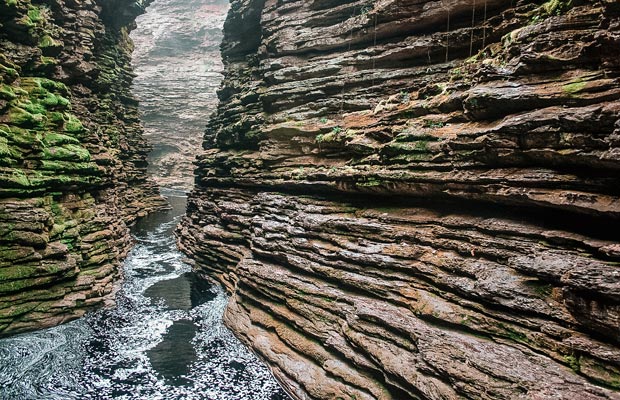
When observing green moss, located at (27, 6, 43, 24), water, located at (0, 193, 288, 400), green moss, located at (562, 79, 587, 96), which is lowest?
water, located at (0, 193, 288, 400)

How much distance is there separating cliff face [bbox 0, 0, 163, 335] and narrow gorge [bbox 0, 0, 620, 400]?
0.11 metres

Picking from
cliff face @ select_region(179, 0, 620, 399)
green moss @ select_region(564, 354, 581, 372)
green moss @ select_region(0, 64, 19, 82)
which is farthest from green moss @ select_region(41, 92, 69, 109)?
green moss @ select_region(564, 354, 581, 372)

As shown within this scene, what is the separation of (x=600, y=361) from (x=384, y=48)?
15.2m

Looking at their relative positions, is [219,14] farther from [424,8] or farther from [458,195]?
[458,195]

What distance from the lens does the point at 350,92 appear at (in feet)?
60.4

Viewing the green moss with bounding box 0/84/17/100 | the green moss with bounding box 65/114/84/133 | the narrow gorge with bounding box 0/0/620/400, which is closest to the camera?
the narrow gorge with bounding box 0/0/620/400

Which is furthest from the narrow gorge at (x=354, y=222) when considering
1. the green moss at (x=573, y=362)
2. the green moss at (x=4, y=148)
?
the green moss at (x=4, y=148)

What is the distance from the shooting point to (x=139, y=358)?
14664mm

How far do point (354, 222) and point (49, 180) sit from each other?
1517 centimetres

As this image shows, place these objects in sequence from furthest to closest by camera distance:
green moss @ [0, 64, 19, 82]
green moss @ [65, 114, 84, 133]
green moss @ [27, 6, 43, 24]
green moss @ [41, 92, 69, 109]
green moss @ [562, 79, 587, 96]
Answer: green moss @ [65, 114, 84, 133]
green moss @ [27, 6, 43, 24]
green moss @ [41, 92, 69, 109]
green moss @ [0, 64, 19, 82]
green moss @ [562, 79, 587, 96]

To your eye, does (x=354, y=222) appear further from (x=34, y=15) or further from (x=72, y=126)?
(x=34, y=15)

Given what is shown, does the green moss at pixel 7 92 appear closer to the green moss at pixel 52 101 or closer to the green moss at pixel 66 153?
the green moss at pixel 52 101

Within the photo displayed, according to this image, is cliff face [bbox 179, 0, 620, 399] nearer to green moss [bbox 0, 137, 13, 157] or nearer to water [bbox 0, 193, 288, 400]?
water [bbox 0, 193, 288, 400]

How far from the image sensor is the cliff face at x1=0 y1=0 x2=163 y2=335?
50.1ft
